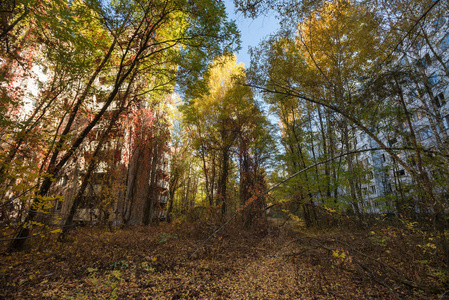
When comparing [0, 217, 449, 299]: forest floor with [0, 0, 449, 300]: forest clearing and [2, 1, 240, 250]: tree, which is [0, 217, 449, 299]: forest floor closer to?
[0, 0, 449, 300]: forest clearing

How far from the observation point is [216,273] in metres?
3.64

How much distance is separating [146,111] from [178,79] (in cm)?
565

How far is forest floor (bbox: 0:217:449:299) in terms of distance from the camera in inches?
103

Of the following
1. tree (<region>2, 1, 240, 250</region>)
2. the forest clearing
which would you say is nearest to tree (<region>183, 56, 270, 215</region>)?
the forest clearing

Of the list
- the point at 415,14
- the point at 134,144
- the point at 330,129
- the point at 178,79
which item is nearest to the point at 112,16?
the point at 178,79

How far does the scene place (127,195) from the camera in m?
10.1

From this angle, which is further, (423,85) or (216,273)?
(423,85)

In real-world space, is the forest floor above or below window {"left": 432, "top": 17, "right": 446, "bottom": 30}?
below

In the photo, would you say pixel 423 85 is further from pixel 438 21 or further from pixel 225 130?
pixel 225 130

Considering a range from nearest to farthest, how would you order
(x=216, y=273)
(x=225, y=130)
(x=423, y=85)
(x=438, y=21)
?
(x=216, y=273) → (x=438, y=21) → (x=423, y=85) → (x=225, y=130)

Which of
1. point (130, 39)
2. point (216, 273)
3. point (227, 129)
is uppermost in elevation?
point (227, 129)

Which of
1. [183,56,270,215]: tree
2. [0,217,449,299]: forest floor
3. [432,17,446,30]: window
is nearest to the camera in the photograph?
[0,217,449,299]: forest floor

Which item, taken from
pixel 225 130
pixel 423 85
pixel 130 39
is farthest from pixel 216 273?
pixel 423 85

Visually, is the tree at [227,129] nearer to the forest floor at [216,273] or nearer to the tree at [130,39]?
the tree at [130,39]
